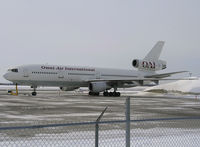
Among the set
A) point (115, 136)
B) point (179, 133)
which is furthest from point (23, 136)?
point (179, 133)

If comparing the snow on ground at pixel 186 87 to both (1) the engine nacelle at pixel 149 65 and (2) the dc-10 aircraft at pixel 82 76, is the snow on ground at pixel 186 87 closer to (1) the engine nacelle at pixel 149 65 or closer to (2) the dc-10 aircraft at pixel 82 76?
(1) the engine nacelle at pixel 149 65

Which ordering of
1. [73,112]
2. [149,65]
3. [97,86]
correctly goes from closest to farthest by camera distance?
[73,112]
[97,86]
[149,65]

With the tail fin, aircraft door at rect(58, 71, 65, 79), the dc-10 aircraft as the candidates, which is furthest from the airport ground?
the tail fin

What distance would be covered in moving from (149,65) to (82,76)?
491 inches

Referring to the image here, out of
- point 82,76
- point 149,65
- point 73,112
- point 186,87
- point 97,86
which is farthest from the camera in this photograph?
point 186,87

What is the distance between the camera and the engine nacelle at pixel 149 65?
4634cm

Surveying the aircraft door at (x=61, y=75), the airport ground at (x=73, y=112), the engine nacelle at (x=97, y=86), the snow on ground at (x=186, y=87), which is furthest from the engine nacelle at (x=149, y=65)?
the airport ground at (x=73, y=112)

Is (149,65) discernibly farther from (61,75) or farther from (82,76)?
(61,75)

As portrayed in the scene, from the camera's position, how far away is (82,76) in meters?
39.3

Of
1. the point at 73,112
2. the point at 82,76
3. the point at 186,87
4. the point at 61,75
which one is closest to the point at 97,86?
the point at 82,76

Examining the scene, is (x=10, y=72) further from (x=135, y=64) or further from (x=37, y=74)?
(x=135, y=64)

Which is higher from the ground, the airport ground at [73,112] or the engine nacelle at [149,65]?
the engine nacelle at [149,65]

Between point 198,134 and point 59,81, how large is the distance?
94.5ft

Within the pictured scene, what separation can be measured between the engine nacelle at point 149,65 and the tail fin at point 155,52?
28.5 inches
